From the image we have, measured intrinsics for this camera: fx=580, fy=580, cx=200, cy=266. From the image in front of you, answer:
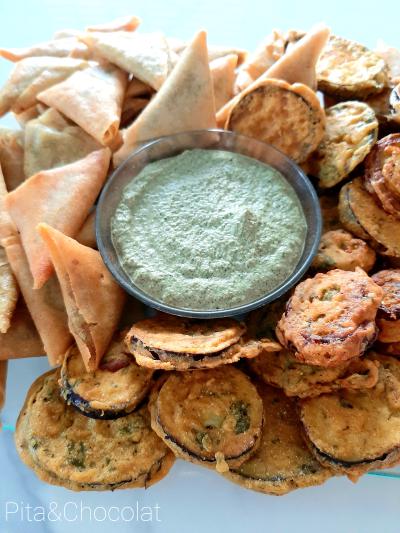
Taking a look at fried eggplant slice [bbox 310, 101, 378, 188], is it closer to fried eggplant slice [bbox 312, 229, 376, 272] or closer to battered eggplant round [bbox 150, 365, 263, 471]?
fried eggplant slice [bbox 312, 229, 376, 272]

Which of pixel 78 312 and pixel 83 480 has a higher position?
pixel 78 312

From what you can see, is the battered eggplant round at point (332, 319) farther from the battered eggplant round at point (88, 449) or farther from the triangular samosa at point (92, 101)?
the triangular samosa at point (92, 101)

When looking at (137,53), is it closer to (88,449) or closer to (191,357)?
(191,357)

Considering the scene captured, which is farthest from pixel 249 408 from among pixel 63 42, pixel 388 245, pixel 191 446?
pixel 63 42

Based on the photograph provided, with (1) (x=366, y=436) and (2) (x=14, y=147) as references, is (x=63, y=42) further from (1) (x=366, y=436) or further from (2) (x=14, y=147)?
(1) (x=366, y=436)

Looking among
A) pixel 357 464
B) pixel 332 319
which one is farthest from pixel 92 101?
pixel 357 464

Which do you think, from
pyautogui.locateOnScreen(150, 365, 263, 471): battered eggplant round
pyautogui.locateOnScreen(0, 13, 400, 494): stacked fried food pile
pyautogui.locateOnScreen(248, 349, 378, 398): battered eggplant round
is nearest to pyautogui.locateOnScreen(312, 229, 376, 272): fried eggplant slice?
pyautogui.locateOnScreen(0, 13, 400, 494): stacked fried food pile
